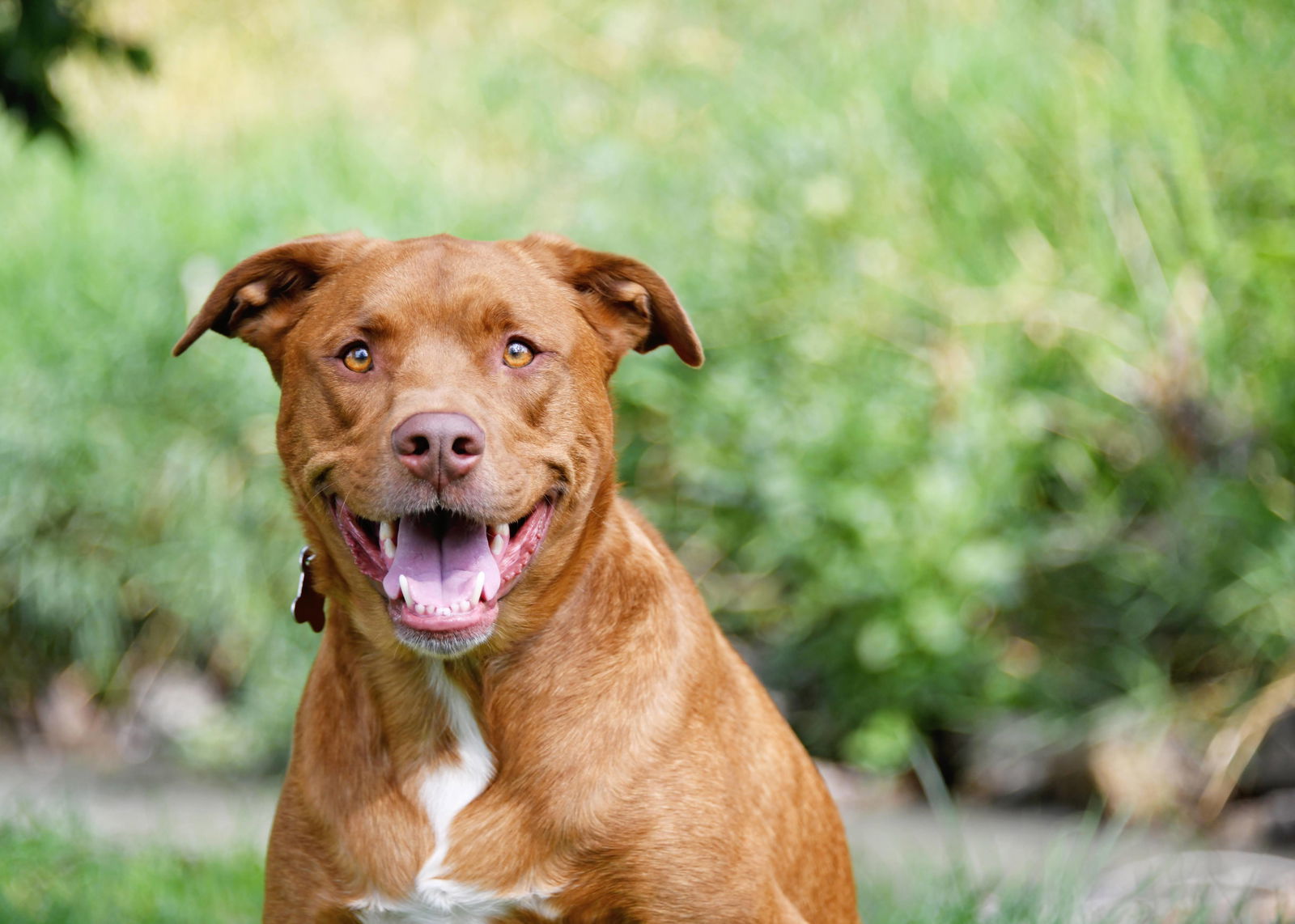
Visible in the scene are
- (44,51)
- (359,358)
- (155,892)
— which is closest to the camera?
(359,358)

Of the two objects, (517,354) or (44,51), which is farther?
(44,51)

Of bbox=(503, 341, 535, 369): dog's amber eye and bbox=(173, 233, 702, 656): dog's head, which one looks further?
bbox=(503, 341, 535, 369): dog's amber eye

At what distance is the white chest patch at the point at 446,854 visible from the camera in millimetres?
3047

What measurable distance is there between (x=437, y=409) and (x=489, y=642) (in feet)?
1.77

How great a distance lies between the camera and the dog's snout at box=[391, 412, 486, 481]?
9.74 feet

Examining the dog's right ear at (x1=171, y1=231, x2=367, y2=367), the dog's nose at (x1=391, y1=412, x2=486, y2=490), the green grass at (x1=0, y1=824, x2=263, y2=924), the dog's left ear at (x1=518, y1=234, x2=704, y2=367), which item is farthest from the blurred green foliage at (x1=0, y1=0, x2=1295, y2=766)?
the dog's nose at (x1=391, y1=412, x2=486, y2=490)

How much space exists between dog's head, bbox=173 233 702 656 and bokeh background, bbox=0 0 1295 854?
2.25m

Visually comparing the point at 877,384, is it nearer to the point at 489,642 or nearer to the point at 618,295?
the point at 618,295

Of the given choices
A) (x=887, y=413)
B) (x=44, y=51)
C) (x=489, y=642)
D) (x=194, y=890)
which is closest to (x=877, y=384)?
(x=887, y=413)

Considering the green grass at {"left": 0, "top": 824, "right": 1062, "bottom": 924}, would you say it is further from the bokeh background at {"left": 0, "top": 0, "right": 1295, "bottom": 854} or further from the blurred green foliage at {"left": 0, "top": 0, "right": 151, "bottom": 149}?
the blurred green foliage at {"left": 0, "top": 0, "right": 151, "bottom": 149}

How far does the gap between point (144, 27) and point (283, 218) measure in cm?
780

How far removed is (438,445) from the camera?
117 inches

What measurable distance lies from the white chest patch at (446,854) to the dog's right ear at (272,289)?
2.85ft

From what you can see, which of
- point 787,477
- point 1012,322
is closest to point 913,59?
point 1012,322
